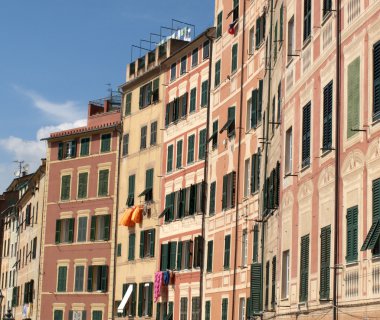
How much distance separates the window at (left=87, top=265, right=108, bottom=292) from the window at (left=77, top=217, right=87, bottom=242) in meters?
2.57

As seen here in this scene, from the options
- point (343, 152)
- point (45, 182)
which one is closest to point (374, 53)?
point (343, 152)

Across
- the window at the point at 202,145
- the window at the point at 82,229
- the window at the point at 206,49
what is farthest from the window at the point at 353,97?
the window at the point at 82,229

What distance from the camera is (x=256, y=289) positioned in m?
38.3

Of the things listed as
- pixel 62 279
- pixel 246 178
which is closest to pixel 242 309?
pixel 246 178

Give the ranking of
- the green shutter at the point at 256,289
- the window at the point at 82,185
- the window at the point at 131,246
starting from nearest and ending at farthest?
the green shutter at the point at 256,289
the window at the point at 131,246
the window at the point at 82,185

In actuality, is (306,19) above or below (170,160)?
below

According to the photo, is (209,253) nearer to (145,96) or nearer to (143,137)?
(143,137)

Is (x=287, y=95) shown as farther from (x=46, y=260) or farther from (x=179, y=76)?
(x=46, y=260)

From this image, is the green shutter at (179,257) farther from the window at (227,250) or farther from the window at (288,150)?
the window at (288,150)

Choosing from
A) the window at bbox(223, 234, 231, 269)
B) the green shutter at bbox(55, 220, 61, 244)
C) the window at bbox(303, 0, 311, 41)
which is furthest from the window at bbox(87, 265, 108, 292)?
the window at bbox(303, 0, 311, 41)

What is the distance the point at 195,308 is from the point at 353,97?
33942mm

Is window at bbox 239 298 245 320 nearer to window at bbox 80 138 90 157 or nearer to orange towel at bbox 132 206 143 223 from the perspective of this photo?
orange towel at bbox 132 206 143 223

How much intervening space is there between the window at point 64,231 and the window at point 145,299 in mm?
12357

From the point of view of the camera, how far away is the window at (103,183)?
7391 centimetres
